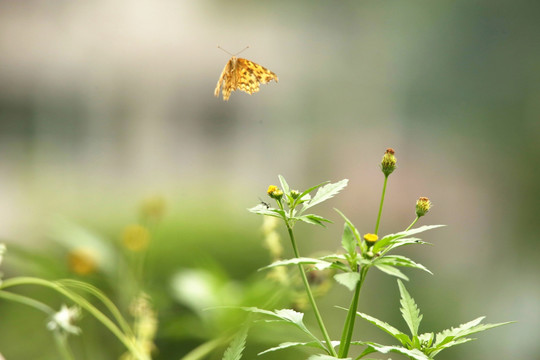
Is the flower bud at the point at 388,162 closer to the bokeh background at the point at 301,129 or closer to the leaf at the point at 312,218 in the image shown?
the leaf at the point at 312,218

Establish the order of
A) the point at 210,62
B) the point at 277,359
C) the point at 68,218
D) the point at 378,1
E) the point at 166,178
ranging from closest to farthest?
1. the point at 277,359
2. the point at 68,218
3. the point at 166,178
4. the point at 210,62
5. the point at 378,1

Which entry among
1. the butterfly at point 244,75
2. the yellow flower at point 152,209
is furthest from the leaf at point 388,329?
the yellow flower at point 152,209

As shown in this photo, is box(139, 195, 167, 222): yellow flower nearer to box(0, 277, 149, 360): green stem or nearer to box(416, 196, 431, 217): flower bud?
box(0, 277, 149, 360): green stem

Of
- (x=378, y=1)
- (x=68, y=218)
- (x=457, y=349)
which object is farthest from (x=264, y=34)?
(x=457, y=349)

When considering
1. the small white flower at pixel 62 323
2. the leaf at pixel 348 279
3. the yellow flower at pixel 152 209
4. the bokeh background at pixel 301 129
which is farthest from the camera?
the bokeh background at pixel 301 129

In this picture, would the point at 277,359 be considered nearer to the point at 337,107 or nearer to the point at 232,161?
the point at 232,161

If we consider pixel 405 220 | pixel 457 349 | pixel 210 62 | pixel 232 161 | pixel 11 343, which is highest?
pixel 210 62

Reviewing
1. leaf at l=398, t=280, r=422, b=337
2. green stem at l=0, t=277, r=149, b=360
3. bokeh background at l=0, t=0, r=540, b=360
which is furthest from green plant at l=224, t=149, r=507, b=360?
bokeh background at l=0, t=0, r=540, b=360
